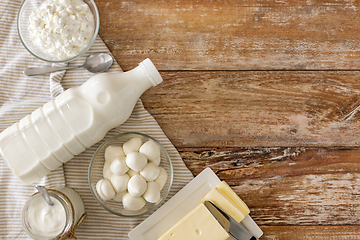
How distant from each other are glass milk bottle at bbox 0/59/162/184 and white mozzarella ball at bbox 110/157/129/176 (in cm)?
9

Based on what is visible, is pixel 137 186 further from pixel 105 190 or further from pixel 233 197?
pixel 233 197

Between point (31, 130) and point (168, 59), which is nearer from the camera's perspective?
point (31, 130)

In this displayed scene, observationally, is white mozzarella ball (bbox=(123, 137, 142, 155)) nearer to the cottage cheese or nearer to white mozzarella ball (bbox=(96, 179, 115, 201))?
white mozzarella ball (bbox=(96, 179, 115, 201))

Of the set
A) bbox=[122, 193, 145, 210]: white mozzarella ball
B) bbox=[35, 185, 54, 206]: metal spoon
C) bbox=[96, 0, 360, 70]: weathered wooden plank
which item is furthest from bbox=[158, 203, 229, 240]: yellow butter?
bbox=[96, 0, 360, 70]: weathered wooden plank

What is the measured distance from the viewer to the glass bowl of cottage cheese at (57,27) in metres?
0.75

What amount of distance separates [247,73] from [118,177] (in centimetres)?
50

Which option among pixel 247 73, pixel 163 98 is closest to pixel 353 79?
pixel 247 73

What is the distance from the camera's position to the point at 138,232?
2.73 ft

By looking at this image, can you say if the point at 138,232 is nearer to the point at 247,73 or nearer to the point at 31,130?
the point at 31,130

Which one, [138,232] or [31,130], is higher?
[31,130]

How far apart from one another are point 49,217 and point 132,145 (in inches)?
11.1

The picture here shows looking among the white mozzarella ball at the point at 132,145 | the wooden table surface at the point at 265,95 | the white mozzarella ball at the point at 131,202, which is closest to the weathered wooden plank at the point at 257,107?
the wooden table surface at the point at 265,95

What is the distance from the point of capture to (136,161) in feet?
2.51

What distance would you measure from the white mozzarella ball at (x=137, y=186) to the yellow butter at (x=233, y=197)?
Answer: 0.22 metres
